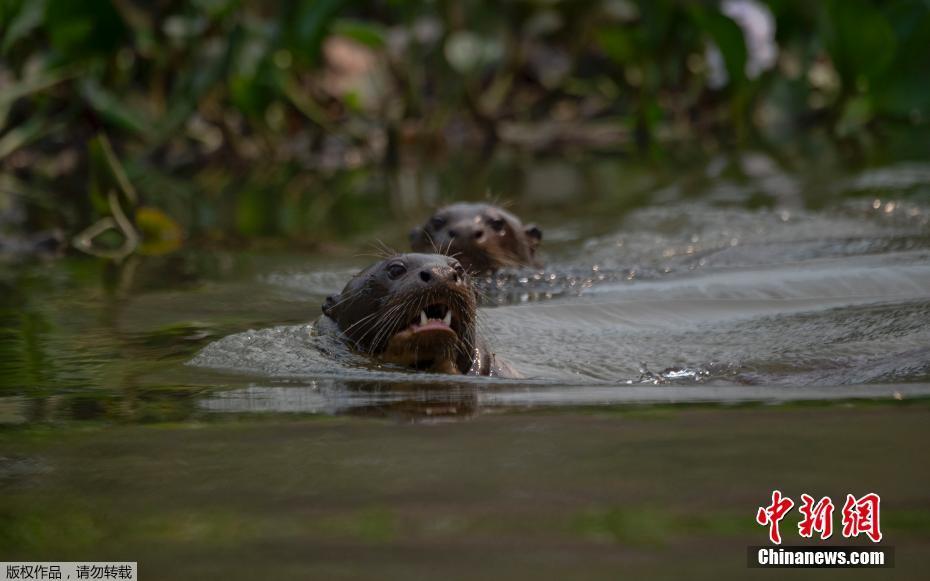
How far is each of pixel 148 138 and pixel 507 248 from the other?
21.0 feet

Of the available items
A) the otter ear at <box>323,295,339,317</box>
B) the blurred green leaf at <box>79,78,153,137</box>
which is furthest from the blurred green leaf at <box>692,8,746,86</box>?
the otter ear at <box>323,295,339,317</box>

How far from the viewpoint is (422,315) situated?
4762mm

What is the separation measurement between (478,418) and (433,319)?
3.21 feet

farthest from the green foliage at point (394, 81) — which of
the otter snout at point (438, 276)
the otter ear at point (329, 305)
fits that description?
the otter snout at point (438, 276)

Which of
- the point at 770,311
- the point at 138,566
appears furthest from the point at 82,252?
the point at 138,566

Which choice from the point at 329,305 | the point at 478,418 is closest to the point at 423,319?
the point at 329,305

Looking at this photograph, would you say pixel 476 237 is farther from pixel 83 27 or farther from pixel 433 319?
pixel 83 27

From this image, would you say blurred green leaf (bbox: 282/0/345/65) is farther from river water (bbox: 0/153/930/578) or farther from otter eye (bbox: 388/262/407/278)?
otter eye (bbox: 388/262/407/278)

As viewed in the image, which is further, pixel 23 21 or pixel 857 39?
pixel 857 39

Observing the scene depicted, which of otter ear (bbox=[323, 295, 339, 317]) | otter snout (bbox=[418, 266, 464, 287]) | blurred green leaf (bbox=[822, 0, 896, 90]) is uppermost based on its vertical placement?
blurred green leaf (bbox=[822, 0, 896, 90])

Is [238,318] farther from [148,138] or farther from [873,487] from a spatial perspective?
[148,138]

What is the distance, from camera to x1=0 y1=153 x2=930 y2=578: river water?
2.84 metres

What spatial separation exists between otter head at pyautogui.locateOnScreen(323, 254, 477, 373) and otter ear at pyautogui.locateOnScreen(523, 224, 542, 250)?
2462 mm

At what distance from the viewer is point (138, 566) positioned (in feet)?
8.94
